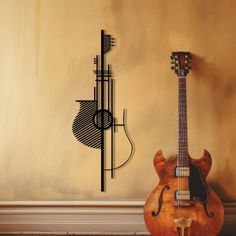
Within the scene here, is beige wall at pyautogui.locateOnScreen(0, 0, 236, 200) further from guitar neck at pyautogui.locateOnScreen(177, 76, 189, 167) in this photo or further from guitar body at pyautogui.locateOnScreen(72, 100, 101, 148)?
guitar neck at pyautogui.locateOnScreen(177, 76, 189, 167)

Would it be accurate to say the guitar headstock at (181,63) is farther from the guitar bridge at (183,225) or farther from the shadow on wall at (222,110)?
the guitar bridge at (183,225)

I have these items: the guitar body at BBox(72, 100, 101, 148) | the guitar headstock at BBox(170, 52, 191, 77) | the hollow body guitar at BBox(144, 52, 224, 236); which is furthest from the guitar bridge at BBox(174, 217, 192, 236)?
the guitar headstock at BBox(170, 52, 191, 77)

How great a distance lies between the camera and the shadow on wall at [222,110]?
7.14 ft

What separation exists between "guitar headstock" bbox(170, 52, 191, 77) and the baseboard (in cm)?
83

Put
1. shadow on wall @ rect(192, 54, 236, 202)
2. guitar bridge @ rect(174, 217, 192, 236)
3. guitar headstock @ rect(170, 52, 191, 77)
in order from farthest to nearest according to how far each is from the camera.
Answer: shadow on wall @ rect(192, 54, 236, 202), guitar headstock @ rect(170, 52, 191, 77), guitar bridge @ rect(174, 217, 192, 236)

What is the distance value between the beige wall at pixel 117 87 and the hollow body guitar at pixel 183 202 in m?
0.26

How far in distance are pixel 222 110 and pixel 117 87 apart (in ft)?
2.20

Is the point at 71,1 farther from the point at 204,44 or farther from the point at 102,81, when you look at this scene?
the point at 204,44

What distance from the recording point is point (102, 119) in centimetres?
221

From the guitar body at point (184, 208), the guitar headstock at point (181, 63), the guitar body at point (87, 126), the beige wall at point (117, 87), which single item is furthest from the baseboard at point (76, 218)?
the guitar headstock at point (181, 63)

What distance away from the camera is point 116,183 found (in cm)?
221

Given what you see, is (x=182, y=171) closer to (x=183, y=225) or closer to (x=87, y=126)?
(x=183, y=225)

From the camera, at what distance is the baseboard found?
2186 millimetres

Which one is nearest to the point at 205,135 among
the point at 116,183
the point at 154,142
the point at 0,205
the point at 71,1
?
the point at 154,142
